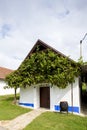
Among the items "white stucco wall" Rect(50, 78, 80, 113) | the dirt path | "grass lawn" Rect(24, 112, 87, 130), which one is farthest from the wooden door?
the dirt path

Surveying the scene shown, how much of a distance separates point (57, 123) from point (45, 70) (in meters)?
6.83

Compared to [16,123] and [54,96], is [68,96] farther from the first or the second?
[16,123]

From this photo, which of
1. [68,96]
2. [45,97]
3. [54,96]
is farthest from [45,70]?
[68,96]

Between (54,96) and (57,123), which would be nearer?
(57,123)

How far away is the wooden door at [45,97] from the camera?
1995 centimetres

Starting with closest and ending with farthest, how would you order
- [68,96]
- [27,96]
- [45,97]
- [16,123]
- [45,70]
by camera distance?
[16,123], [68,96], [45,70], [45,97], [27,96]

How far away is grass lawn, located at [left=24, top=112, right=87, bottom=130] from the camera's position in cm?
1238

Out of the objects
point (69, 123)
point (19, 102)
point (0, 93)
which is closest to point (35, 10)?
point (69, 123)

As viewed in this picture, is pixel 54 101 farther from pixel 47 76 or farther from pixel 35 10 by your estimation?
pixel 35 10

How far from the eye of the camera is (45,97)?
66.5 ft

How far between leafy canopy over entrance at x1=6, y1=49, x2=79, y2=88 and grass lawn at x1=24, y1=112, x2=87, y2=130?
4.00 m

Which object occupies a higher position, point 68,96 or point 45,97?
point 68,96

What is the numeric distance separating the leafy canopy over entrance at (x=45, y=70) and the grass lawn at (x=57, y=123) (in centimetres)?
400

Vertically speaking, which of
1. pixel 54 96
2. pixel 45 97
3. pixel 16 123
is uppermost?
pixel 54 96
